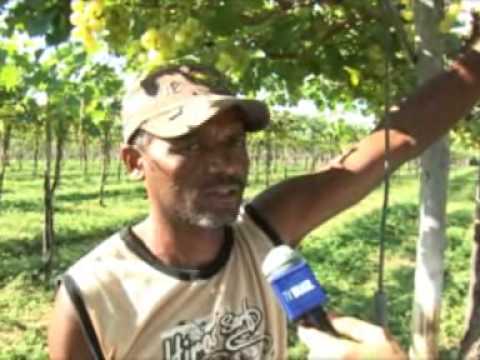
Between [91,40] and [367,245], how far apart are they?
Answer: 1200cm

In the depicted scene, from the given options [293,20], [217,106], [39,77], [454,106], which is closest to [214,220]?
[217,106]

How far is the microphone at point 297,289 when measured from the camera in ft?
3.52

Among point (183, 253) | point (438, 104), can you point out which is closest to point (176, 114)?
point (183, 253)

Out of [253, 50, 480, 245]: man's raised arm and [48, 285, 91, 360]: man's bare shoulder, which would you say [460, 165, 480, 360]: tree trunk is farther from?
[48, 285, 91, 360]: man's bare shoulder

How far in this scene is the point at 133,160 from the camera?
1.85 meters

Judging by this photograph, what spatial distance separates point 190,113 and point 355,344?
2.81 ft

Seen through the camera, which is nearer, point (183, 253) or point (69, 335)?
point (69, 335)

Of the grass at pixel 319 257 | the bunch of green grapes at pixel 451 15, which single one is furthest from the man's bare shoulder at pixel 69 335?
the grass at pixel 319 257

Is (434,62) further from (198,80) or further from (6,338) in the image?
(6,338)

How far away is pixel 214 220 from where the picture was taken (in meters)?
1.69

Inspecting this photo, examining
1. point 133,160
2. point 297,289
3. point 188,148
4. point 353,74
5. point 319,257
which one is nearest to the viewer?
point 297,289

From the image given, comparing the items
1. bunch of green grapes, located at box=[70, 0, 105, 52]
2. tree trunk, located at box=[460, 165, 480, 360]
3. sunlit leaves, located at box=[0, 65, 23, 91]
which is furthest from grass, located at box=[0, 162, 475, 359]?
bunch of green grapes, located at box=[70, 0, 105, 52]

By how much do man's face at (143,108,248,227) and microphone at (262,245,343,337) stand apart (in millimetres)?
484

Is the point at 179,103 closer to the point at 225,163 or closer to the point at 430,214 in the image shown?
the point at 225,163
